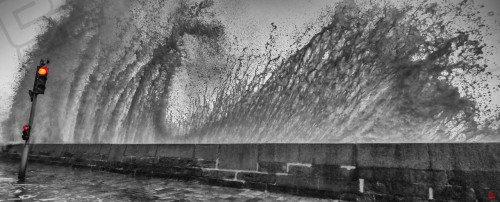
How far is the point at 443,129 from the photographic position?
7.37 m

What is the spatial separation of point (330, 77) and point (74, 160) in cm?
870

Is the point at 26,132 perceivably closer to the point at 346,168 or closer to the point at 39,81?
the point at 39,81

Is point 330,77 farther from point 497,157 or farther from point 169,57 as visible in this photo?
point 169,57

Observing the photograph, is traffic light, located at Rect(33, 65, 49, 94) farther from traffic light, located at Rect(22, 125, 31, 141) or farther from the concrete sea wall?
the concrete sea wall

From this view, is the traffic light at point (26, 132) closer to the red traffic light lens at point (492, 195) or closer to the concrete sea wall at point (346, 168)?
the concrete sea wall at point (346, 168)

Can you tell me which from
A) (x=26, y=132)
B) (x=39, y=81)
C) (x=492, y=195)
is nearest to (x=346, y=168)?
(x=492, y=195)

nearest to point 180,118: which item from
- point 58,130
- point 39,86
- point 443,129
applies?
point 39,86

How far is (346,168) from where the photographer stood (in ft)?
13.3

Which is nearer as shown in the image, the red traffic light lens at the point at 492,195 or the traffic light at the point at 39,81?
the red traffic light lens at the point at 492,195

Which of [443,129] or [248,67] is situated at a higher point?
[248,67]

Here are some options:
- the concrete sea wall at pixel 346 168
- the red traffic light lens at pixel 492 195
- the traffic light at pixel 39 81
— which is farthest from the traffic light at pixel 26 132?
the red traffic light lens at pixel 492 195

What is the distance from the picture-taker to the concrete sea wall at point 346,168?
323 centimetres

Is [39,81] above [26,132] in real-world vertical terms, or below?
Result: above

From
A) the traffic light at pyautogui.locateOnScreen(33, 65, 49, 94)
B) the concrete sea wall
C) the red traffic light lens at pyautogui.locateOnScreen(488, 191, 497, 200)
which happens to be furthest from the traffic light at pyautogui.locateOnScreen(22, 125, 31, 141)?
the red traffic light lens at pyautogui.locateOnScreen(488, 191, 497, 200)
